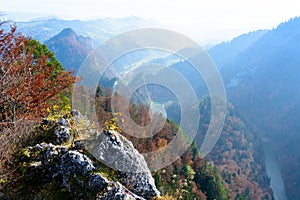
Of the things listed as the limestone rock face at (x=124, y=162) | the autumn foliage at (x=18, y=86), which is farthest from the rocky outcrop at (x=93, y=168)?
the autumn foliage at (x=18, y=86)

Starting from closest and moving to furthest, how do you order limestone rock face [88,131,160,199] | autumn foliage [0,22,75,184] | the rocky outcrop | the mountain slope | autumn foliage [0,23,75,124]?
the rocky outcrop
limestone rock face [88,131,160,199]
autumn foliage [0,22,75,184]
autumn foliage [0,23,75,124]
the mountain slope

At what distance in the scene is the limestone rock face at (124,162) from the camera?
6289mm

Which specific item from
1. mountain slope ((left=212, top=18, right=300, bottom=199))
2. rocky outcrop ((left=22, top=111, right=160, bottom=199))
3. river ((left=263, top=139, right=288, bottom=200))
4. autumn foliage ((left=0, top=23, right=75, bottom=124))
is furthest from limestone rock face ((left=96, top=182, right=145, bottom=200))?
mountain slope ((left=212, top=18, right=300, bottom=199))

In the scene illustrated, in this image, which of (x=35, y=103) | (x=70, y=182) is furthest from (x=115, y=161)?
(x=35, y=103)

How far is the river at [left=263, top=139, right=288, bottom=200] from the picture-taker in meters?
84.9

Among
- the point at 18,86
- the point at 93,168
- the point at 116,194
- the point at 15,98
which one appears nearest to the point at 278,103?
the point at 18,86

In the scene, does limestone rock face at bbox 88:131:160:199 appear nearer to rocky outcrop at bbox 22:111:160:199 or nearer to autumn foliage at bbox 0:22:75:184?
rocky outcrop at bbox 22:111:160:199

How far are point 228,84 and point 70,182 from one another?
19496 centimetres

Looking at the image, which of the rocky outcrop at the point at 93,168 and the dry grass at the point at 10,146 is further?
the dry grass at the point at 10,146

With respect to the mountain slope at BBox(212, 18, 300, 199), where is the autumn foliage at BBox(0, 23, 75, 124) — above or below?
above

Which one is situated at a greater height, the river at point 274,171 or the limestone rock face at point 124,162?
the limestone rock face at point 124,162

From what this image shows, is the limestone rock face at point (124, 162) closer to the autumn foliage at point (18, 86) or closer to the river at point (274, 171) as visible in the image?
the autumn foliage at point (18, 86)

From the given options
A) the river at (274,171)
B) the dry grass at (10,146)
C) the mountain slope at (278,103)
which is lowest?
the river at (274,171)

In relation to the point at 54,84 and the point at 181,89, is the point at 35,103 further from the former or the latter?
the point at 181,89
